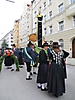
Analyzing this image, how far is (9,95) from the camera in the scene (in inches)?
159

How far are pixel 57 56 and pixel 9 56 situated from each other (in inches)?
228

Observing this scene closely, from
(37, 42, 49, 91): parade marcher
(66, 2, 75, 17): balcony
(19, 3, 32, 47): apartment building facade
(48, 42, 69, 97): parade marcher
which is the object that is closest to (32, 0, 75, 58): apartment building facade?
(66, 2, 75, 17): balcony

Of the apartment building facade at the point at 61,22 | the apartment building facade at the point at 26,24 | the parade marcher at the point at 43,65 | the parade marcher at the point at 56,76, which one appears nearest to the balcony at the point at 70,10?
the apartment building facade at the point at 61,22

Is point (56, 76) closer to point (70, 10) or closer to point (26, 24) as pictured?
point (70, 10)

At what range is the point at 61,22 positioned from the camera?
69.1 ft

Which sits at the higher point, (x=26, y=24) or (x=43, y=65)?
(x=26, y=24)

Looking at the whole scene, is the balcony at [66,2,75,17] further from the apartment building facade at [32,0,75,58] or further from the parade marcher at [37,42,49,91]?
A: the parade marcher at [37,42,49,91]

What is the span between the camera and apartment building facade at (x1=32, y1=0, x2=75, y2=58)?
60.1 feet

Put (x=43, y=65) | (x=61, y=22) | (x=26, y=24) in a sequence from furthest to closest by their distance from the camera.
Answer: (x=26, y=24) → (x=61, y=22) → (x=43, y=65)

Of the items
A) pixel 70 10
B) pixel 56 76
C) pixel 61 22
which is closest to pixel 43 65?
pixel 56 76

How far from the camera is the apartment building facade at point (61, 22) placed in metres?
18.3

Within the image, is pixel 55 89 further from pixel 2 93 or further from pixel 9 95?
pixel 2 93

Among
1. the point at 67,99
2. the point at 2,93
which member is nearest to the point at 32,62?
the point at 2,93

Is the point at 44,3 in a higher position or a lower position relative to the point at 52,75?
higher
